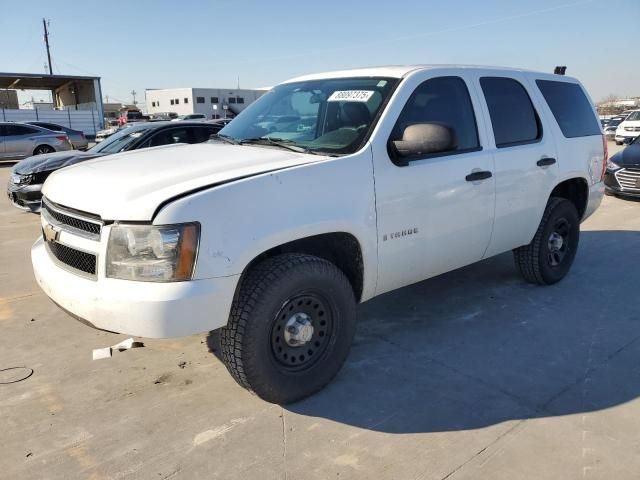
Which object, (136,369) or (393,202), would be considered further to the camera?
(136,369)

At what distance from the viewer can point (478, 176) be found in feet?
12.4

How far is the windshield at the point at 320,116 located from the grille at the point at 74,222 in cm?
130

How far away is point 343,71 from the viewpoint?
405cm

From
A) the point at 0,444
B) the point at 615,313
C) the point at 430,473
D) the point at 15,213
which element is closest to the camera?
the point at 430,473

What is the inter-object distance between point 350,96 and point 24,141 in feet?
55.5

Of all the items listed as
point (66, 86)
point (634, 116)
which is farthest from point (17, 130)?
point (66, 86)

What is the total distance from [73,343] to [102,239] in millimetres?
1741

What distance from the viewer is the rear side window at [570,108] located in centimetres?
477

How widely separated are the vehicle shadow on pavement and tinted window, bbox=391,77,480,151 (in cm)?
145

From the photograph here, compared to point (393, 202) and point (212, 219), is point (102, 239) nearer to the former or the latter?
point (212, 219)

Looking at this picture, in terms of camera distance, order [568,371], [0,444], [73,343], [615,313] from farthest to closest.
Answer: [615,313]
[73,343]
[568,371]
[0,444]

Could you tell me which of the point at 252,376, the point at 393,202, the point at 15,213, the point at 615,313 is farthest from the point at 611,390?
the point at 15,213

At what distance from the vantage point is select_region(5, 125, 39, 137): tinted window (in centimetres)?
1703

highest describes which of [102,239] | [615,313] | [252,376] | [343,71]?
[343,71]
